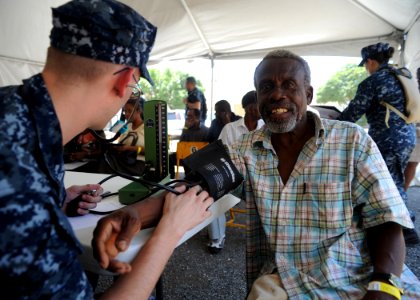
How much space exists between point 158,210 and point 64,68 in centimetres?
48

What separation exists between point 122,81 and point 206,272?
6.62 ft

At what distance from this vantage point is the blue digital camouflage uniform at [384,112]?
253 cm

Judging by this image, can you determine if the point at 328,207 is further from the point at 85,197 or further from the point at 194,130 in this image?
the point at 194,130

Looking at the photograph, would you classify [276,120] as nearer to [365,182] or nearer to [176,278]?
[365,182]

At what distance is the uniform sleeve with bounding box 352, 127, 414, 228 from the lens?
1.01m

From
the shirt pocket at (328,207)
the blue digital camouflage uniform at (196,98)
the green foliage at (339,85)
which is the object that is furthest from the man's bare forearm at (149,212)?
the green foliage at (339,85)

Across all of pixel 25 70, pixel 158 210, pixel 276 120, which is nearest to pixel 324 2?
pixel 276 120

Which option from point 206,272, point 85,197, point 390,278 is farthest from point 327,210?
point 206,272

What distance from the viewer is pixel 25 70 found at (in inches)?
169

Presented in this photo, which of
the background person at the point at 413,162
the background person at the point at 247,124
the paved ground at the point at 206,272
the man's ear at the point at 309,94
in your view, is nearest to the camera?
the man's ear at the point at 309,94

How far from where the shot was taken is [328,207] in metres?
1.09

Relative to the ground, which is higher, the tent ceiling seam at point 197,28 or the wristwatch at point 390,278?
the tent ceiling seam at point 197,28

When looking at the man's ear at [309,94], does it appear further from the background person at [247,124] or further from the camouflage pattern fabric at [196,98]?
the camouflage pattern fabric at [196,98]

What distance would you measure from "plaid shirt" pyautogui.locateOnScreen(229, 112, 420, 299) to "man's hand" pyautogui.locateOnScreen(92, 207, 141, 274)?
0.57m
